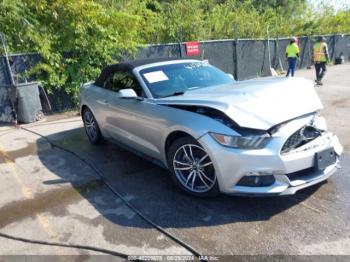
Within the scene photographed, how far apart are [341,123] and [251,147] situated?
13.5ft

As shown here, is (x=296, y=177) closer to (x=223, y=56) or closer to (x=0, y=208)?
(x=0, y=208)

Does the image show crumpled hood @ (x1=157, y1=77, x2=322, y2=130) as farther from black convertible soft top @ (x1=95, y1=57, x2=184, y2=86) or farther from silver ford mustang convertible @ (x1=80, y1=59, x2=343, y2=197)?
black convertible soft top @ (x1=95, y1=57, x2=184, y2=86)

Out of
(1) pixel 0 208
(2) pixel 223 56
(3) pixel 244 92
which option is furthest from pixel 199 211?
(2) pixel 223 56

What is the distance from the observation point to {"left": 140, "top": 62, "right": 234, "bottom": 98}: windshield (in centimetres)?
450

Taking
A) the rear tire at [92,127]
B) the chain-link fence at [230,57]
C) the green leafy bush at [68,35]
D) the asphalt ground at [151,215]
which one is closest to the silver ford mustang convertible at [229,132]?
the asphalt ground at [151,215]

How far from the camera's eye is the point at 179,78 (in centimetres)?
470

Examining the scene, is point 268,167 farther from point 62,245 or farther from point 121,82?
point 121,82

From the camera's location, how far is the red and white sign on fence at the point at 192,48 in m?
12.4

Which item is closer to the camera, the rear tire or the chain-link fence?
the rear tire

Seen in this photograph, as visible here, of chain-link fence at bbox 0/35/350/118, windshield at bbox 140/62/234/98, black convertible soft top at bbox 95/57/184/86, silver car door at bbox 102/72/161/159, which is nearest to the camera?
silver car door at bbox 102/72/161/159

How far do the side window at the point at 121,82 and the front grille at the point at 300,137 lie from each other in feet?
6.98

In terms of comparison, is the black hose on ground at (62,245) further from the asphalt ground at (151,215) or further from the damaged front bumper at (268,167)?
the damaged front bumper at (268,167)

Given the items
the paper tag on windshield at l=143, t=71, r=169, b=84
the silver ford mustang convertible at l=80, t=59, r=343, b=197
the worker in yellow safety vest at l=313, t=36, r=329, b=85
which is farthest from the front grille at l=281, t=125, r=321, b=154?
the worker in yellow safety vest at l=313, t=36, r=329, b=85

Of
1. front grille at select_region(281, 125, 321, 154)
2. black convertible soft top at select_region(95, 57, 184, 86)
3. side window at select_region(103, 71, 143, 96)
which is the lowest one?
front grille at select_region(281, 125, 321, 154)
